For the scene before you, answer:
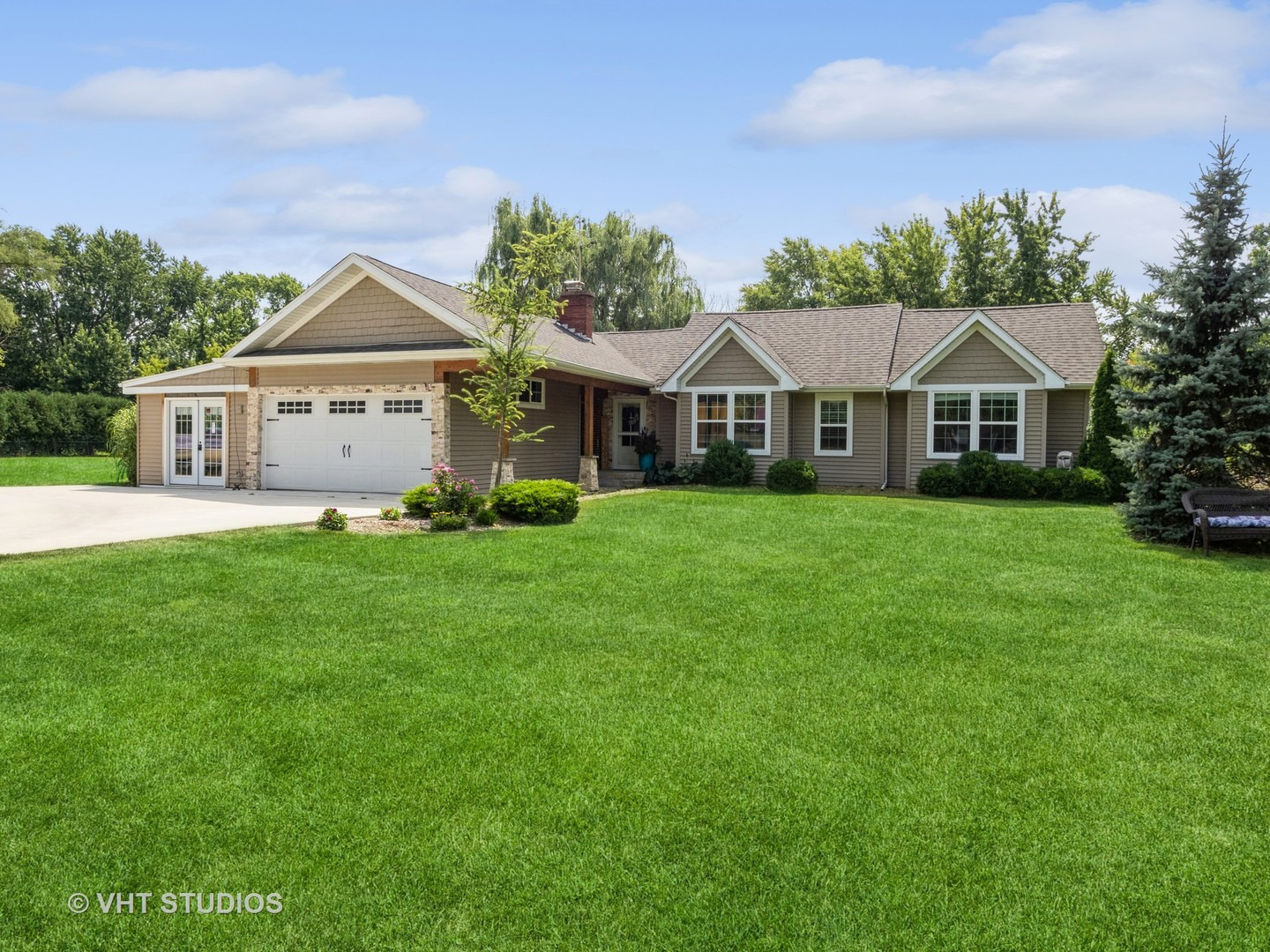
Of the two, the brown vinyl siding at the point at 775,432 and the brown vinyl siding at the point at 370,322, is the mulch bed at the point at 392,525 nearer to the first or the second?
the brown vinyl siding at the point at 370,322

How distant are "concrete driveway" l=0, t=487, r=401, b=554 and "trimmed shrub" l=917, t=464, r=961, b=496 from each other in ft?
37.1

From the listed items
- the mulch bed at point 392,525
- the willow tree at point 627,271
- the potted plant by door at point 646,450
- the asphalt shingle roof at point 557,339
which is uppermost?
the willow tree at point 627,271

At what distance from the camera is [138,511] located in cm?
1394

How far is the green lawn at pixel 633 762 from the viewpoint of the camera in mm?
3023

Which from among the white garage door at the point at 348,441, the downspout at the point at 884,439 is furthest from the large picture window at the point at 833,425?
the white garage door at the point at 348,441

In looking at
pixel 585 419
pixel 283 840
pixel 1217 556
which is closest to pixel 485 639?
pixel 283 840

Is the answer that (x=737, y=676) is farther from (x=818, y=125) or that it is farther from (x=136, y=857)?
(x=818, y=125)

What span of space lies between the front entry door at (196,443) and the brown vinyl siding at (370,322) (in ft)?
9.80

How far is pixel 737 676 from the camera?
18.3ft

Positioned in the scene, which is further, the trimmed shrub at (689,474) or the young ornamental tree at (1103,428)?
the trimmed shrub at (689,474)

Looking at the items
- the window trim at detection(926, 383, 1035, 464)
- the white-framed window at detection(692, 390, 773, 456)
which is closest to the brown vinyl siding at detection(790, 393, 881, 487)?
the white-framed window at detection(692, 390, 773, 456)

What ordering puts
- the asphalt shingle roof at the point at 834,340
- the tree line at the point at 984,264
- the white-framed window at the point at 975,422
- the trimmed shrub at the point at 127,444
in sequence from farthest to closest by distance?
1. the tree line at the point at 984,264
2. the trimmed shrub at the point at 127,444
3. the asphalt shingle roof at the point at 834,340
4. the white-framed window at the point at 975,422

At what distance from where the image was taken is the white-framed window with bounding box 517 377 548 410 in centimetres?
1894

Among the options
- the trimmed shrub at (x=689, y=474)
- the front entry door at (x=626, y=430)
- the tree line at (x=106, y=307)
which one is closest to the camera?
the trimmed shrub at (x=689, y=474)
